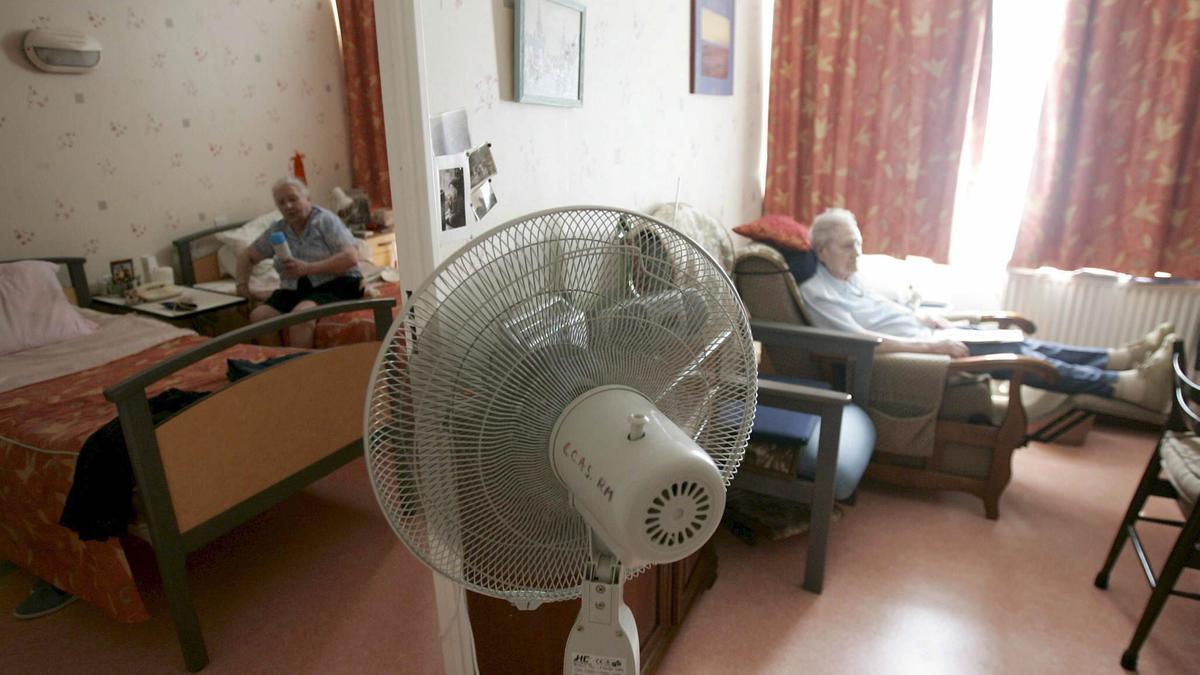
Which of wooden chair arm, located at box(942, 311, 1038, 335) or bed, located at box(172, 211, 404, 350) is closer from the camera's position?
wooden chair arm, located at box(942, 311, 1038, 335)

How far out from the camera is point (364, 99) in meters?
4.14

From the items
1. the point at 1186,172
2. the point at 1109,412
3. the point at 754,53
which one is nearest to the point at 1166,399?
the point at 1109,412

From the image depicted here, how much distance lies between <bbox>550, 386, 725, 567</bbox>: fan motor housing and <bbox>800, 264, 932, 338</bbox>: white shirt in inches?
69.1

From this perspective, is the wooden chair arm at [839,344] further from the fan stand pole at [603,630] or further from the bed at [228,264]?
the bed at [228,264]

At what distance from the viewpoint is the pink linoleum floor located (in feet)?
5.46

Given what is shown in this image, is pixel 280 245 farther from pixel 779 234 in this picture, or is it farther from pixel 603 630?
pixel 603 630

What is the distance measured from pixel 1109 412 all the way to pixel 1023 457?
0.36 meters

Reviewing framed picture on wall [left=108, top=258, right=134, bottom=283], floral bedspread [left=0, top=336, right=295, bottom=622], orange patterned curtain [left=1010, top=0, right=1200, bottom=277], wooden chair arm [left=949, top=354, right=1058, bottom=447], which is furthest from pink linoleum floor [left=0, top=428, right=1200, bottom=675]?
framed picture on wall [left=108, top=258, right=134, bottom=283]

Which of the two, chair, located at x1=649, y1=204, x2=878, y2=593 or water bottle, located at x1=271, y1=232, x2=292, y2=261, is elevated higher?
water bottle, located at x1=271, y1=232, x2=292, y2=261

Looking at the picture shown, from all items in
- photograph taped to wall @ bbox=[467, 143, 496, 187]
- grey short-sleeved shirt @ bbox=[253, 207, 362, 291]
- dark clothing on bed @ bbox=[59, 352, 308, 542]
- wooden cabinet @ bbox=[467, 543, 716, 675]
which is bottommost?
wooden cabinet @ bbox=[467, 543, 716, 675]

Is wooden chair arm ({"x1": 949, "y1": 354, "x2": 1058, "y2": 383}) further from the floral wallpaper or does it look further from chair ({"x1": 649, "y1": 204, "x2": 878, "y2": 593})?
the floral wallpaper

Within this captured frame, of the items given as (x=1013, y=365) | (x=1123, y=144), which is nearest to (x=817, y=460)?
(x=1013, y=365)

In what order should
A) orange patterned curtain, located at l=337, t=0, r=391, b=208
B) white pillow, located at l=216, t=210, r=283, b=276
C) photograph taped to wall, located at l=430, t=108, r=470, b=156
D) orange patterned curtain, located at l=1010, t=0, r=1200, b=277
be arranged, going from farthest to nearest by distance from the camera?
orange patterned curtain, located at l=337, t=0, r=391, b=208 < white pillow, located at l=216, t=210, r=283, b=276 < orange patterned curtain, located at l=1010, t=0, r=1200, b=277 < photograph taped to wall, located at l=430, t=108, r=470, b=156

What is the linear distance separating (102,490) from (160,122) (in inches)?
97.7
